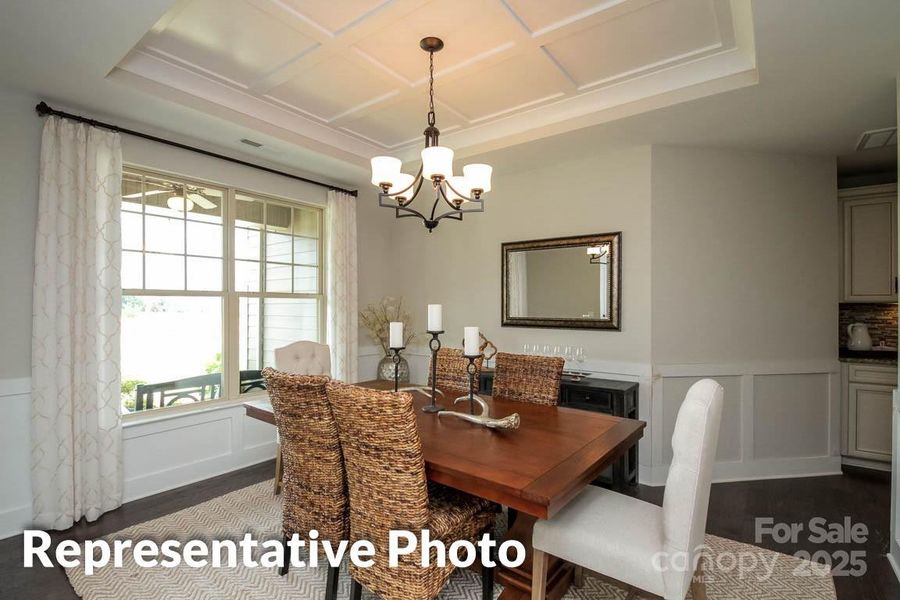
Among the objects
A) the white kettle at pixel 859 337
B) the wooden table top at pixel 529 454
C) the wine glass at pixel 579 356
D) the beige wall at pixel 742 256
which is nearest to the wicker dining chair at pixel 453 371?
the wooden table top at pixel 529 454

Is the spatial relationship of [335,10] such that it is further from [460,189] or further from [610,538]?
[610,538]

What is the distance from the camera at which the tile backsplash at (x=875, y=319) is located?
4.01m

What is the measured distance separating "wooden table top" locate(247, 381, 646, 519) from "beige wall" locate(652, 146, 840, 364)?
1.59 metres

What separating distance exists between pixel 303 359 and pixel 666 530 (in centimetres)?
258

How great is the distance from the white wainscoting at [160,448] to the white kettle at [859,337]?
5257mm

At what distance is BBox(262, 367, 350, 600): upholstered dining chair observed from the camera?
1875 mm

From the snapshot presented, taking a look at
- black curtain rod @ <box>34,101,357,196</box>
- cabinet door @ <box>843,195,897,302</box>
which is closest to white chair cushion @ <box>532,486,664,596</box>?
black curtain rod @ <box>34,101,357,196</box>

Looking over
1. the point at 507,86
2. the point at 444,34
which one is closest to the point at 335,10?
the point at 444,34

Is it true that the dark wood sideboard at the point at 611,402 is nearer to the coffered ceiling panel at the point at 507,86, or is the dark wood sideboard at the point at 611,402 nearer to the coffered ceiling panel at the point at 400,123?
the coffered ceiling panel at the point at 507,86

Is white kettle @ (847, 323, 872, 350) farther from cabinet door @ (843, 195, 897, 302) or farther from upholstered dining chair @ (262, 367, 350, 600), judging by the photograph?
upholstered dining chair @ (262, 367, 350, 600)

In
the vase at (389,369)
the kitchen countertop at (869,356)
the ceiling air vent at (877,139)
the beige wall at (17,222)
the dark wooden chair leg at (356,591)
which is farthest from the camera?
the vase at (389,369)

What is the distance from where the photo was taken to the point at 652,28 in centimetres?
233

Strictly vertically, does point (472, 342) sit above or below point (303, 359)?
above

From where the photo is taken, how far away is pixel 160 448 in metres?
3.27
